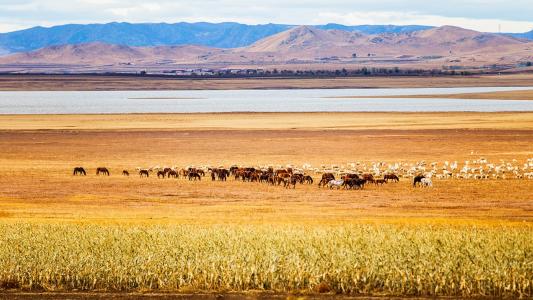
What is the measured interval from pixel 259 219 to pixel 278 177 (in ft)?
36.9

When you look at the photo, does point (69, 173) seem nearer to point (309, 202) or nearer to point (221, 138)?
point (309, 202)

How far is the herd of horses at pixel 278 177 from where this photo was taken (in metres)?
40.5

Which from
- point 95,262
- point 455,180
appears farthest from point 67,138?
point 95,262

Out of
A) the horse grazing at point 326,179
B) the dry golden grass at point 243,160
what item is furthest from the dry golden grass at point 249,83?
the horse grazing at point 326,179

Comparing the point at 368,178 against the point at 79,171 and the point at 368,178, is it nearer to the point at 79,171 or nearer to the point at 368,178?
the point at 368,178

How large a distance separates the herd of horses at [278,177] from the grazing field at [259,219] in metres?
0.62

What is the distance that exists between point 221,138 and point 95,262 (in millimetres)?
47482

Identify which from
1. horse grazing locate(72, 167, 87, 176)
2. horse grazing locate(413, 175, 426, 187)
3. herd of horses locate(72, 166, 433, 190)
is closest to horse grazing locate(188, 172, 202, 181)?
herd of horses locate(72, 166, 433, 190)

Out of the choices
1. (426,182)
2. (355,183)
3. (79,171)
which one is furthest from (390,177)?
(79,171)

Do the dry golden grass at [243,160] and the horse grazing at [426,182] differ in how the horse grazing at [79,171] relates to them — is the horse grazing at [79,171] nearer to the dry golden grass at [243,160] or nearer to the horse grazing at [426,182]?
the dry golden grass at [243,160]

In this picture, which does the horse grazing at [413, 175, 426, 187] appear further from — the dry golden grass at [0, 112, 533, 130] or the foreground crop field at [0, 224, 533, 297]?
the dry golden grass at [0, 112, 533, 130]

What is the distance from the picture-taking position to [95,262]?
2041cm

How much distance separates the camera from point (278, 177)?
42.3 m

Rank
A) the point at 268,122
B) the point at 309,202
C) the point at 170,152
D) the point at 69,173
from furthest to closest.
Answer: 1. the point at 268,122
2. the point at 170,152
3. the point at 69,173
4. the point at 309,202
